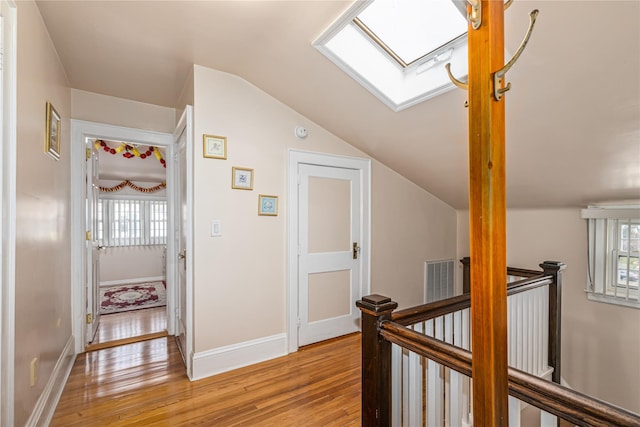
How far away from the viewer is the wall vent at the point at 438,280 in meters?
3.75

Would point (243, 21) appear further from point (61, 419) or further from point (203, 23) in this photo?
point (61, 419)

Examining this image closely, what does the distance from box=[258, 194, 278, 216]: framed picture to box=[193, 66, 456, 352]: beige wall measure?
0.04m

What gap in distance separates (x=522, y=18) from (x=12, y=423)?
300 centimetres

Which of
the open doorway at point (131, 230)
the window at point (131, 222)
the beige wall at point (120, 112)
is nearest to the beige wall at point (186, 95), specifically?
the beige wall at point (120, 112)

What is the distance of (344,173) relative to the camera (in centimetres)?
309

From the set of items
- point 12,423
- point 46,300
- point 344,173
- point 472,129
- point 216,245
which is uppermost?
point 344,173

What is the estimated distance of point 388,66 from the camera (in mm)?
2219

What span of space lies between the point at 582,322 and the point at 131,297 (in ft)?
19.3

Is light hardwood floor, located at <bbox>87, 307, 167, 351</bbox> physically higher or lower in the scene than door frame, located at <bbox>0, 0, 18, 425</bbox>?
lower

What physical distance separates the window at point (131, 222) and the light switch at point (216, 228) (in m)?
4.47

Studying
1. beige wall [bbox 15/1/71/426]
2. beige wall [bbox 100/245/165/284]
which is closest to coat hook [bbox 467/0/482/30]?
beige wall [bbox 15/1/71/426]

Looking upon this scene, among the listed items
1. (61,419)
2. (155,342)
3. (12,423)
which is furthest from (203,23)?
(155,342)

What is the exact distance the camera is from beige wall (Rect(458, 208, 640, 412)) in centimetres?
258

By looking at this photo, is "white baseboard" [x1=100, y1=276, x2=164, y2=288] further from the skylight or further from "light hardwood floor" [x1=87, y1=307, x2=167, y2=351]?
Answer: the skylight
